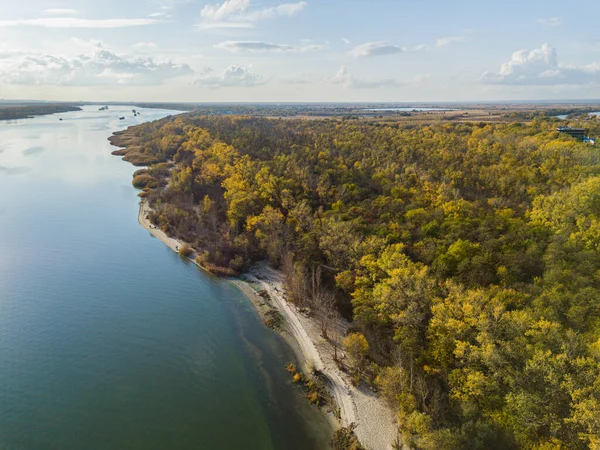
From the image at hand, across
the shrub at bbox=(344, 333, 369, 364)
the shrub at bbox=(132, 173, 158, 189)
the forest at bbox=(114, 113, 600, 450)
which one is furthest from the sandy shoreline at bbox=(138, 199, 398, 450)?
the shrub at bbox=(132, 173, 158, 189)

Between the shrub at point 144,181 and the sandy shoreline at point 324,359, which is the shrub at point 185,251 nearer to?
the sandy shoreline at point 324,359

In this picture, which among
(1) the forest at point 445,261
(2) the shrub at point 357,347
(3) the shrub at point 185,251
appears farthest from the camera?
(3) the shrub at point 185,251

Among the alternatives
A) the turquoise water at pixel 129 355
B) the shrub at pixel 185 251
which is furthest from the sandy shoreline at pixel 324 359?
the turquoise water at pixel 129 355

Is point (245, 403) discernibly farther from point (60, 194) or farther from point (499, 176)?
point (60, 194)

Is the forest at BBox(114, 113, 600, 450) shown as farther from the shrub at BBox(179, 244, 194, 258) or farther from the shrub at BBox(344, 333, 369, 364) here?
the shrub at BBox(179, 244, 194, 258)

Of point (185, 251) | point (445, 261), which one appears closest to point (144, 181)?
point (185, 251)

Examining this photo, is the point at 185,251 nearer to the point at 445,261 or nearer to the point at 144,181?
the point at 445,261

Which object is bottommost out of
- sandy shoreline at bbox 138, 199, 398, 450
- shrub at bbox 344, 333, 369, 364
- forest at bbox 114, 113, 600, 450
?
sandy shoreline at bbox 138, 199, 398, 450
